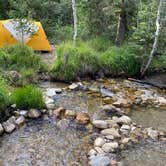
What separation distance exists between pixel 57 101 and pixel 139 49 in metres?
4.20

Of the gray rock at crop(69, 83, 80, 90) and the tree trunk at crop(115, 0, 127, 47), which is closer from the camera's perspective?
the gray rock at crop(69, 83, 80, 90)

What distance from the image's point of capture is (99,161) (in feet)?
22.7

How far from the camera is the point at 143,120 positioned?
30.5ft

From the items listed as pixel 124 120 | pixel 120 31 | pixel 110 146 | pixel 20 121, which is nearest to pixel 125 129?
pixel 124 120

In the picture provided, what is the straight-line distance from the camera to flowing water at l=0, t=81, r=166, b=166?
7.02m

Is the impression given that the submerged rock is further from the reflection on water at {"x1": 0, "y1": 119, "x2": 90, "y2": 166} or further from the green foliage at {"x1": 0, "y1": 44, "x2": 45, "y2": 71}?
the green foliage at {"x1": 0, "y1": 44, "x2": 45, "y2": 71}

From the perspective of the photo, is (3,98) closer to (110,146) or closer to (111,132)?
(111,132)

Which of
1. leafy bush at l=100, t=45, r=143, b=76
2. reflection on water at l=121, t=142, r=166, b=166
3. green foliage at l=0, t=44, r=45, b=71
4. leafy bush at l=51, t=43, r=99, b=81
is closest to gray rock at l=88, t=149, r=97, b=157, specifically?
reflection on water at l=121, t=142, r=166, b=166

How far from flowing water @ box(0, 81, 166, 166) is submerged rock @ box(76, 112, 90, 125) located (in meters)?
0.18

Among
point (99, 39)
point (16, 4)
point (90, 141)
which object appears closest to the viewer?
point (90, 141)

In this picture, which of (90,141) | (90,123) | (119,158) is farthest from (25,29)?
(119,158)

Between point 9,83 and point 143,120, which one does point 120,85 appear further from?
point 9,83

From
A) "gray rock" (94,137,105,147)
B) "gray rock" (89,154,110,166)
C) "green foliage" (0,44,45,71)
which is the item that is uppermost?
"green foliage" (0,44,45,71)

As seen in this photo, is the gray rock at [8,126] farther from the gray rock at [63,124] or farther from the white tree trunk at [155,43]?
the white tree trunk at [155,43]
